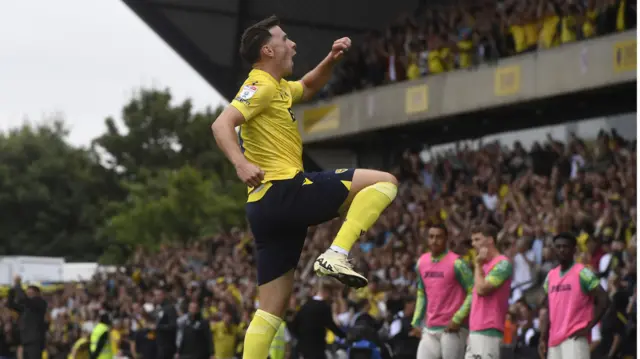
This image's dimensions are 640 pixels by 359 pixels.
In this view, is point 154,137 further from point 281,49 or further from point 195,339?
point 281,49

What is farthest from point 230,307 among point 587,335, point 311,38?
point 311,38

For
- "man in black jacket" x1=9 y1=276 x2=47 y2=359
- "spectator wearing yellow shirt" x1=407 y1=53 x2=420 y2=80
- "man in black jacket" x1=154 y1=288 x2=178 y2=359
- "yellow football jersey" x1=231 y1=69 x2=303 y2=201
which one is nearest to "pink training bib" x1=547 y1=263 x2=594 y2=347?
"yellow football jersey" x1=231 y1=69 x2=303 y2=201

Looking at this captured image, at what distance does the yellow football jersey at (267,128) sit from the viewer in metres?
7.72

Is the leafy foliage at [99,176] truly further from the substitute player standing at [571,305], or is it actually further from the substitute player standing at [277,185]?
the substitute player standing at [277,185]

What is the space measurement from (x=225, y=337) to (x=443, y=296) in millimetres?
8592

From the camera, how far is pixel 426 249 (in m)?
21.3

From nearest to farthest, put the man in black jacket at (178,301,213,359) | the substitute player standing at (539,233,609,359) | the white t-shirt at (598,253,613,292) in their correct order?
1. the substitute player standing at (539,233,609,359)
2. the white t-shirt at (598,253,613,292)
3. the man in black jacket at (178,301,213,359)

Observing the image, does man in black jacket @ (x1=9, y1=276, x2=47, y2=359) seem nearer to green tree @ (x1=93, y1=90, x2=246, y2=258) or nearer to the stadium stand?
the stadium stand

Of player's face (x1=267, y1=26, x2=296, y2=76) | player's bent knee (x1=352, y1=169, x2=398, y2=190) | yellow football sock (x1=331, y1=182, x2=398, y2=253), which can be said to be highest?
player's face (x1=267, y1=26, x2=296, y2=76)

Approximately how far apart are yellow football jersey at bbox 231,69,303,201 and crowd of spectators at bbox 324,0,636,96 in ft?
51.7

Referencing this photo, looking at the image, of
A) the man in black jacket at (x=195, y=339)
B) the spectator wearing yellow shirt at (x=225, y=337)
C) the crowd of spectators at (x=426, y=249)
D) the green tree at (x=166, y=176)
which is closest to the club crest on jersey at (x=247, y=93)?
the crowd of spectators at (x=426, y=249)

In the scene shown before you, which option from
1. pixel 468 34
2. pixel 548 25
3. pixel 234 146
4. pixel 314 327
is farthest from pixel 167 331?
pixel 234 146

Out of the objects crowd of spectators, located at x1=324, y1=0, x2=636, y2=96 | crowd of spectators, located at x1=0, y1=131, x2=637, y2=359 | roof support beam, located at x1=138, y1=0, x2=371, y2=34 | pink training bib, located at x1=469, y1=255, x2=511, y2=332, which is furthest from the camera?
roof support beam, located at x1=138, y1=0, x2=371, y2=34

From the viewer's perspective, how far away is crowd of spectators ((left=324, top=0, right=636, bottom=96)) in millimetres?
23225
